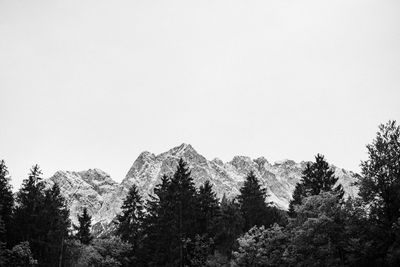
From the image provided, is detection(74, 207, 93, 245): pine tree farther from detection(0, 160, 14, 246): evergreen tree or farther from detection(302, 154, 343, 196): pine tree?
detection(302, 154, 343, 196): pine tree

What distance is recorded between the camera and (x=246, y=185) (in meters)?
58.7

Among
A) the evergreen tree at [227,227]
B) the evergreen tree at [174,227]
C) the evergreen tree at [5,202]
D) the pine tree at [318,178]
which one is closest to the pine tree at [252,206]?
the evergreen tree at [227,227]

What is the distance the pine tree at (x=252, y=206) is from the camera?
55.6 metres

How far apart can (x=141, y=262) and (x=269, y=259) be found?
65.6 ft

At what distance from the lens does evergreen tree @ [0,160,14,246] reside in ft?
153

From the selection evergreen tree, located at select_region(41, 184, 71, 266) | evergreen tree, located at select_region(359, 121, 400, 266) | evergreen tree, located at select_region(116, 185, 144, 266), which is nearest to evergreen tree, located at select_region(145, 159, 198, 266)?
evergreen tree, located at select_region(116, 185, 144, 266)

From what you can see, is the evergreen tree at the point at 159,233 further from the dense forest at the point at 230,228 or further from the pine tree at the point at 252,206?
the pine tree at the point at 252,206

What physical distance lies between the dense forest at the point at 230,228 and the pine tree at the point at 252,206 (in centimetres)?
15

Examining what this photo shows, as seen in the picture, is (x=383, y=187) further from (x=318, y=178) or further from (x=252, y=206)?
(x=252, y=206)

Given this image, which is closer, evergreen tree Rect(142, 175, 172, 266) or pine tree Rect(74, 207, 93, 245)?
evergreen tree Rect(142, 175, 172, 266)

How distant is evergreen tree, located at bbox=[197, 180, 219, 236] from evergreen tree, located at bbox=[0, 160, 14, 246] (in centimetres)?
2407

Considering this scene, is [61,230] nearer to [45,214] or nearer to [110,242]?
[45,214]

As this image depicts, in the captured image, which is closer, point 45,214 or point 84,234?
point 45,214

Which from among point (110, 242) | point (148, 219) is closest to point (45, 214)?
point (110, 242)
